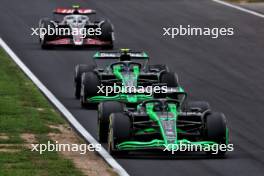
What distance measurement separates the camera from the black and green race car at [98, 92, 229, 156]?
2350 cm

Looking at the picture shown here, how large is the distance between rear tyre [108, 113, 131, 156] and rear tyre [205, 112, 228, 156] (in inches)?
59.7

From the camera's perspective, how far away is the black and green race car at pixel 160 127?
23.5 meters

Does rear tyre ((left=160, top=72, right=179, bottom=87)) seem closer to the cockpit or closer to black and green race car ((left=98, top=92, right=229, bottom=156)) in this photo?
black and green race car ((left=98, top=92, right=229, bottom=156))

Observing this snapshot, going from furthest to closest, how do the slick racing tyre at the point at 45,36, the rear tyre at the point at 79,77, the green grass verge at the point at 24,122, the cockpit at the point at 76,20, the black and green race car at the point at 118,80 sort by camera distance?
the cockpit at the point at 76,20, the slick racing tyre at the point at 45,36, the rear tyre at the point at 79,77, the black and green race car at the point at 118,80, the green grass verge at the point at 24,122

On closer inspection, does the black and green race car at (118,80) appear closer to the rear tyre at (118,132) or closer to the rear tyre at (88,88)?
the rear tyre at (88,88)

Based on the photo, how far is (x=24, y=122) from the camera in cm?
2688

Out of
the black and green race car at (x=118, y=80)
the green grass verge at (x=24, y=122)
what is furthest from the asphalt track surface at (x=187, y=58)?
the green grass verge at (x=24, y=122)

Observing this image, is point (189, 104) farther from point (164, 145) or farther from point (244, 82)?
point (244, 82)

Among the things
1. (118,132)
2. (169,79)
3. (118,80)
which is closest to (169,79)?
(169,79)

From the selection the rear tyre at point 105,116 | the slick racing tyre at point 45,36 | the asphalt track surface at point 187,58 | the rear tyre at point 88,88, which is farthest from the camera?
the slick racing tyre at point 45,36

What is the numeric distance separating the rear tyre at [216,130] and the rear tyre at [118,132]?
1517 mm

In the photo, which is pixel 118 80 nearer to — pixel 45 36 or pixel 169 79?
pixel 169 79

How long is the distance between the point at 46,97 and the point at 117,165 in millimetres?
9610

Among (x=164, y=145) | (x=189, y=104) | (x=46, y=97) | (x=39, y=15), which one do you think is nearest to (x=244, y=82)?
(x=46, y=97)
